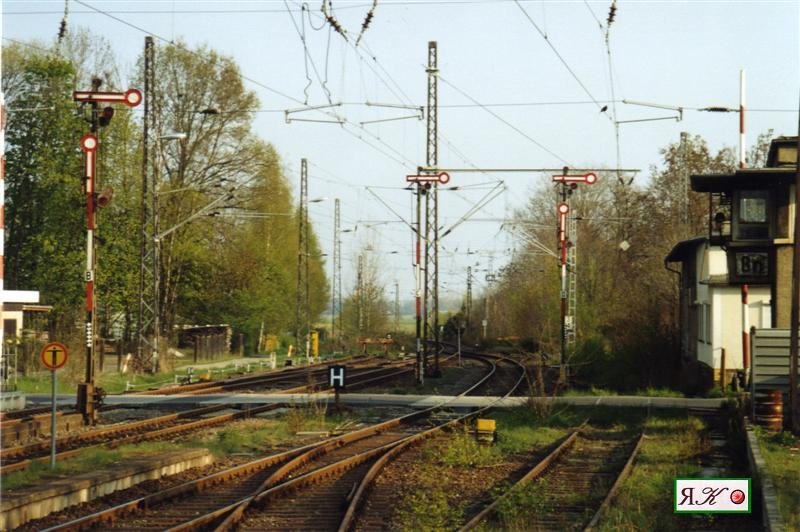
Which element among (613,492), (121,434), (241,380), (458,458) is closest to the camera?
(613,492)

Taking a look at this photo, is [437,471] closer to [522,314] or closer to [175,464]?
[175,464]

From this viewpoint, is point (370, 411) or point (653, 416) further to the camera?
point (370, 411)

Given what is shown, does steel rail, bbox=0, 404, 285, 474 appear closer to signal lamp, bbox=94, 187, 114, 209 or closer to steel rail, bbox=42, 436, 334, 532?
steel rail, bbox=42, 436, 334, 532

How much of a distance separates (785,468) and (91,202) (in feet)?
44.7

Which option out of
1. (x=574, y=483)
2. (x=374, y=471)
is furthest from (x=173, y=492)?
(x=574, y=483)

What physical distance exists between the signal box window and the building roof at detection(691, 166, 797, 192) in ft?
0.57

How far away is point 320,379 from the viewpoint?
38219 mm

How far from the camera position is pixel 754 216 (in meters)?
23.3

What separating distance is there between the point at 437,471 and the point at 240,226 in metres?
41.7

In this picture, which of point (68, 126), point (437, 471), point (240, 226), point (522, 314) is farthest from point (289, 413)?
point (522, 314)

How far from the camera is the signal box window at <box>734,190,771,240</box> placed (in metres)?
23.3

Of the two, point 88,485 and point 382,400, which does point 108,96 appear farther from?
point 382,400

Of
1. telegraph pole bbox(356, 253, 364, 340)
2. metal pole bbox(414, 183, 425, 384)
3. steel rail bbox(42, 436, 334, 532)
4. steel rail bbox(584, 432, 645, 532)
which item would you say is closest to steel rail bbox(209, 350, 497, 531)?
steel rail bbox(42, 436, 334, 532)

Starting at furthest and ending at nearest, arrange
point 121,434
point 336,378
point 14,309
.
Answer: point 14,309
point 336,378
point 121,434
